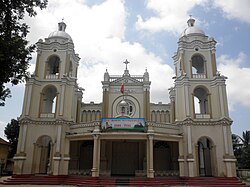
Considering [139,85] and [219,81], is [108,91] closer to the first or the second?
[139,85]

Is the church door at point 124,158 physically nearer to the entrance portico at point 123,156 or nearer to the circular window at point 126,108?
the entrance portico at point 123,156

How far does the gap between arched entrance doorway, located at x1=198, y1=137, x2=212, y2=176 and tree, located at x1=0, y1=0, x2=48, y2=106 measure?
60.1 feet

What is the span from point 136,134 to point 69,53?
37.5ft

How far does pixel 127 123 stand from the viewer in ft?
67.9

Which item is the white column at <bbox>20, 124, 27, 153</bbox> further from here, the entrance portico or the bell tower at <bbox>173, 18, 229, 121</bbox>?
the bell tower at <bbox>173, 18, 229, 121</bbox>

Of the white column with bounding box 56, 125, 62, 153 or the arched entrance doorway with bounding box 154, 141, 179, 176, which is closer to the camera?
the white column with bounding box 56, 125, 62, 153

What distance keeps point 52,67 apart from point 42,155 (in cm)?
981

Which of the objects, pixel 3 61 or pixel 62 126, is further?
pixel 62 126

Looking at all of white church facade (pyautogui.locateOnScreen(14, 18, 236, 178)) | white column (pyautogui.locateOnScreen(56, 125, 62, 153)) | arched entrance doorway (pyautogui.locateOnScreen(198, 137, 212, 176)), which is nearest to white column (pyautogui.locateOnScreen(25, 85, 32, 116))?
white church facade (pyautogui.locateOnScreen(14, 18, 236, 178))

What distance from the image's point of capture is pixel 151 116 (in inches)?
1093

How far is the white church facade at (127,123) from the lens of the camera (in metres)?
20.9

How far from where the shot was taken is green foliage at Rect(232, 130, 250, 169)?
3208cm

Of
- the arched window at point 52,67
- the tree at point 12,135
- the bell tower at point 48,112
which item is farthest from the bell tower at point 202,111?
the tree at point 12,135

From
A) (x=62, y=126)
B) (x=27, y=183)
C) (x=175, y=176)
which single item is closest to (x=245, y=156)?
(x=175, y=176)
